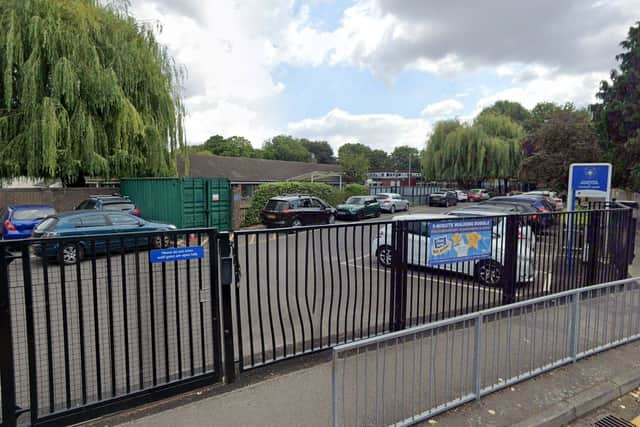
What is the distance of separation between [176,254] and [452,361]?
2844 millimetres

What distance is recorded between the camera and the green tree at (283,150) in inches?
3056

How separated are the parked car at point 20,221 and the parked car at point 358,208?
46.5 ft

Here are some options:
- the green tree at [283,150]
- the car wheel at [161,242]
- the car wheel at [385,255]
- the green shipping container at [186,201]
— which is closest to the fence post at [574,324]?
the car wheel at [385,255]

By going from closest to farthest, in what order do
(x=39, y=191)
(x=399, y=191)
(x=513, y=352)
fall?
(x=513, y=352)
(x=39, y=191)
(x=399, y=191)

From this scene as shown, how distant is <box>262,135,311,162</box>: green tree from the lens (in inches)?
3056

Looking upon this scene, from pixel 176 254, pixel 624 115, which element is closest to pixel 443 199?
pixel 624 115

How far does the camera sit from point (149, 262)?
3.36 meters

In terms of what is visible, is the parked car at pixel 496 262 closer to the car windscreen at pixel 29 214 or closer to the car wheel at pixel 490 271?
the car wheel at pixel 490 271

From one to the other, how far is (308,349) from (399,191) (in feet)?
108

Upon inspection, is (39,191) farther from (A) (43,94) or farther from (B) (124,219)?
(B) (124,219)

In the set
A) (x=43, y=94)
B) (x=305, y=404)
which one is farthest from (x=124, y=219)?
(x=305, y=404)

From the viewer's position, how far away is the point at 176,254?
136 inches

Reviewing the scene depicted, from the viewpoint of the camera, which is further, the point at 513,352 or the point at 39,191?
the point at 39,191

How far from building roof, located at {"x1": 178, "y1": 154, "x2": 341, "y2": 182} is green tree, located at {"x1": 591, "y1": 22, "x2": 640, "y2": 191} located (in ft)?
75.8
